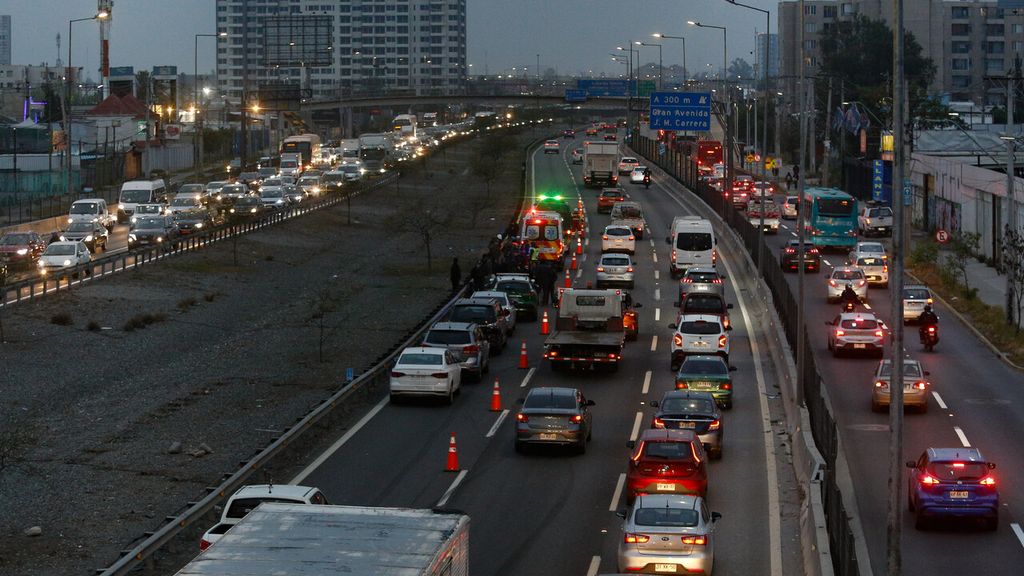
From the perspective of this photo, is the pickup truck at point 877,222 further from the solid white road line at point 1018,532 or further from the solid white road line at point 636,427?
the solid white road line at point 1018,532

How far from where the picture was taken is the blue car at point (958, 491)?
2464 centimetres

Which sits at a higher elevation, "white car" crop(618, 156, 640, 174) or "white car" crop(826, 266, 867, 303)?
"white car" crop(618, 156, 640, 174)

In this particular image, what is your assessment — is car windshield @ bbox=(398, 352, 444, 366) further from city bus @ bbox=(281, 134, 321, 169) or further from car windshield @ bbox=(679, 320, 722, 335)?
city bus @ bbox=(281, 134, 321, 169)

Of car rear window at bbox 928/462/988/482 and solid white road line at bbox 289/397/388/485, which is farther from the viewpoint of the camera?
solid white road line at bbox 289/397/388/485

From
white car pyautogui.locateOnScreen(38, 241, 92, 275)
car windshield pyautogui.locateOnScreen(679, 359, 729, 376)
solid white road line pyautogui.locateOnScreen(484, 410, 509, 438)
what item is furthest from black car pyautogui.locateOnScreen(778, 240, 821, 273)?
solid white road line pyautogui.locateOnScreen(484, 410, 509, 438)

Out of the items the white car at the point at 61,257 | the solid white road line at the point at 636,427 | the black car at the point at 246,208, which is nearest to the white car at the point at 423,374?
the solid white road line at the point at 636,427

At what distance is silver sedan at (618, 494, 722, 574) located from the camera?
20.1 m

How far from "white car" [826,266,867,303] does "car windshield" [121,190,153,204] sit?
39623mm

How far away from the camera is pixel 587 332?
40.1 meters

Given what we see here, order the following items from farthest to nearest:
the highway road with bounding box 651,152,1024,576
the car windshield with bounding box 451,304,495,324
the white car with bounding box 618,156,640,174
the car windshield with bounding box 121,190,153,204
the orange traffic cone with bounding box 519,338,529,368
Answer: the white car with bounding box 618,156,640,174 < the car windshield with bounding box 121,190,153,204 < the car windshield with bounding box 451,304,495,324 < the orange traffic cone with bounding box 519,338,529,368 < the highway road with bounding box 651,152,1024,576

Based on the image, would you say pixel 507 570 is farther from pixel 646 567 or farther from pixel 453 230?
pixel 453 230

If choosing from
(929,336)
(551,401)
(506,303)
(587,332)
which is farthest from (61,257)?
(551,401)

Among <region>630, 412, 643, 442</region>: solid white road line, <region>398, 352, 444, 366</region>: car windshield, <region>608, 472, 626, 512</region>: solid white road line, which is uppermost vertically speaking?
<region>398, 352, 444, 366</region>: car windshield

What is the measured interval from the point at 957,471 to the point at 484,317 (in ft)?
64.1
